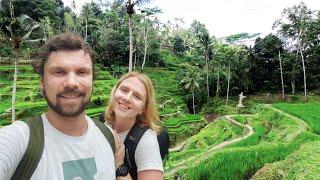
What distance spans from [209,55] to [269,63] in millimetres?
6583

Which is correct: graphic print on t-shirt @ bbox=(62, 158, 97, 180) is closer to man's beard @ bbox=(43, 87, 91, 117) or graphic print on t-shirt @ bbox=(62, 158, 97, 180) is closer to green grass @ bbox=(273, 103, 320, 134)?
man's beard @ bbox=(43, 87, 91, 117)

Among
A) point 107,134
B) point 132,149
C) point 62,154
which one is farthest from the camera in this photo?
point 132,149

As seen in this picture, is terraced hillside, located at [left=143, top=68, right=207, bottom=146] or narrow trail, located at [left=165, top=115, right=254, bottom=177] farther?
terraced hillside, located at [left=143, top=68, right=207, bottom=146]

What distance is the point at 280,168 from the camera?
4.95 metres

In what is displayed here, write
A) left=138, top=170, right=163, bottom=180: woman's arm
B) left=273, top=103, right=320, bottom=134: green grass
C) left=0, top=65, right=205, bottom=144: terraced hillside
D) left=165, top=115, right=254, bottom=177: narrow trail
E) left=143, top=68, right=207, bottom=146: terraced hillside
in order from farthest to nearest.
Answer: left=143, top=68, right=207, bottom=146: terraced hillside → left=0, top=65, right=205, bottom=144: terraced hillside → left=273, top=103, right=320, bottom=134: green grass → left=165, top=115, right=254, bottom=177: narrow trail → left=138, top=170, right=163, bottom=180: woman's arm

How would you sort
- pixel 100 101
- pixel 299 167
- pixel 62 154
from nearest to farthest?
pixel 62 154 → pixel 299 167 → pixel 100 101

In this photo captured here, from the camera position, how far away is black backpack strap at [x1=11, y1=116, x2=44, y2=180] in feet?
4.78

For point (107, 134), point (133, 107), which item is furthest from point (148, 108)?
point (107, 134)

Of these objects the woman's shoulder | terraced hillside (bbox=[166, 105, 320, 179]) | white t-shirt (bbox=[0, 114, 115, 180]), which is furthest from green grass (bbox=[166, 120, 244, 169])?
white t-shirt (bbox=[0, 114, 115, 180])

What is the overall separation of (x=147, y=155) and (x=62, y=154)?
0.66 metres

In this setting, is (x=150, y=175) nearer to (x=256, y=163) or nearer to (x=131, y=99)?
(x=131, y=99)

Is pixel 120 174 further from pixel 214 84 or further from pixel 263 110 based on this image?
pixel 214 84

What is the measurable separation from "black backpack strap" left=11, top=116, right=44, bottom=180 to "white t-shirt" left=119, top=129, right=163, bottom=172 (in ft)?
2.37

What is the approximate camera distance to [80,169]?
161 cm
